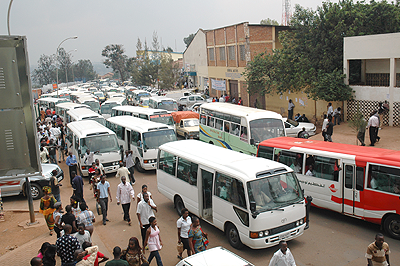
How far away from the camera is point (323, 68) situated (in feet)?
82.5

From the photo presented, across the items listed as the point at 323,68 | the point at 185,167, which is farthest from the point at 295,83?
the point at 185,167

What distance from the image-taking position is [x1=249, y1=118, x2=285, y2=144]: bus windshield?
15.9 m

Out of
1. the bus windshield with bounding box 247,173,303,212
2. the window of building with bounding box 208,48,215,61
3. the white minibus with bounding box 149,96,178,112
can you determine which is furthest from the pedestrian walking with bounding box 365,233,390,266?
the window of building with bounding box 208,48,215,61

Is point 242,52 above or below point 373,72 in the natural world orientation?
above

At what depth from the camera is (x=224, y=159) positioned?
32.9 feet

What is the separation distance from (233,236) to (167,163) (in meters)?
3.96

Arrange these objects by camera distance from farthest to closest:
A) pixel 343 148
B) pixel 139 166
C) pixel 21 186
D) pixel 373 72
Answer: pixel 373 72 → pixel 139 166 → pixel 21 186 → pixel 343 148

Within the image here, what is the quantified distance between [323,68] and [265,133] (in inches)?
463

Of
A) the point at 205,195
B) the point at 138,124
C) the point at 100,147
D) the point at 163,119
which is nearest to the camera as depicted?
the point at 205,195

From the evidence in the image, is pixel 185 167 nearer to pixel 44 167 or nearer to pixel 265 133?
pixel 265 133

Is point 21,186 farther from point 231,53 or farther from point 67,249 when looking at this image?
point 231,53

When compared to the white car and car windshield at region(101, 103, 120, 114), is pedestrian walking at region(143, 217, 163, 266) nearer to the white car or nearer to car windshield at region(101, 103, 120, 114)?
the white car

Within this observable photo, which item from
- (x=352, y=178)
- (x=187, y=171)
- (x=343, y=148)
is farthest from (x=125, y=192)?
(x=343, y=148)

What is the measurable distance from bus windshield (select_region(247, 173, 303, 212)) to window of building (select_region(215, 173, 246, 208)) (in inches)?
10.3
